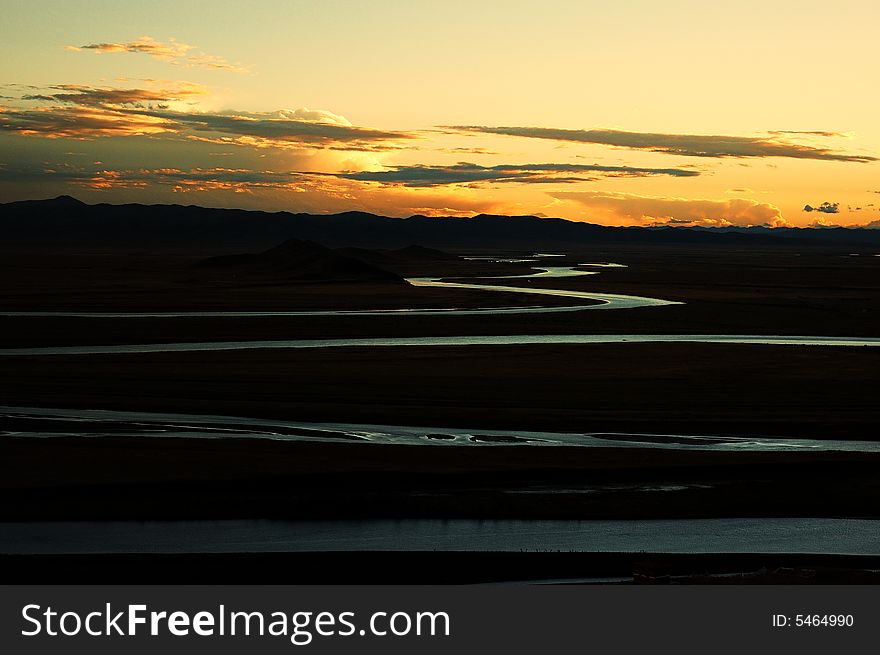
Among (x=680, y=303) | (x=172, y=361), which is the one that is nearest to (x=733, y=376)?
(x=172, y=361)

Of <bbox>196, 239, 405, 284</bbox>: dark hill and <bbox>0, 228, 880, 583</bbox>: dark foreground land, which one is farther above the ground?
<bbox>196, 239, 405, 284</bbox>: dark hill

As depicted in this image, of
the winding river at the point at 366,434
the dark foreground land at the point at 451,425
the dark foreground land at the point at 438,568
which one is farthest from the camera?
the winding river at the point at 366,434

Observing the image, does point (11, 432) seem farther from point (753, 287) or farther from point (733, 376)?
point (753, 287)

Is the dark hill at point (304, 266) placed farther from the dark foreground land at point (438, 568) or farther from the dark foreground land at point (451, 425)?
the dark foreground land at point (438, 568)

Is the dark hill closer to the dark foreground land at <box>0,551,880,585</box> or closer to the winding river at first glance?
the winding river

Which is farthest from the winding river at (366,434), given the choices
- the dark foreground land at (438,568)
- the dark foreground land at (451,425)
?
the dark foreground land at (438,568)

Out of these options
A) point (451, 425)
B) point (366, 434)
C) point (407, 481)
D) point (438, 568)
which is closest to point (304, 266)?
point (451, 425)

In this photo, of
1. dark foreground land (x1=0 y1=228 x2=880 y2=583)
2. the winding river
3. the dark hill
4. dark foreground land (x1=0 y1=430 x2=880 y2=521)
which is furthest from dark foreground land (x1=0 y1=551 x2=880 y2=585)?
the dark hill

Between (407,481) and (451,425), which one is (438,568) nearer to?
(407,481)
